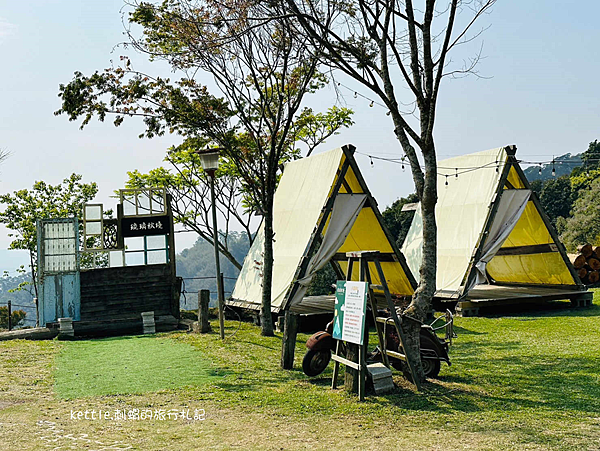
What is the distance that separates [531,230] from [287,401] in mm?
10332

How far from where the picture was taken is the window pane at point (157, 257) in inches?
568

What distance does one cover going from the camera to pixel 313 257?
12016mm

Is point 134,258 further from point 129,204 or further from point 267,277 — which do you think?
point 267,277

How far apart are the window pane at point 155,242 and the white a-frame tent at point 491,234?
643cm

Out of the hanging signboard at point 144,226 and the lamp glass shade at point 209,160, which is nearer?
the lamp glass shade at point 209,160

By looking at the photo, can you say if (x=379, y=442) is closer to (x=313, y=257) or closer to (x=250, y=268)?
(x=313, y=257)

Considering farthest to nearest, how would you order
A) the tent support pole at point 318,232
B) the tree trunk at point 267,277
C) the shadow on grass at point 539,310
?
the shadow on grass at point 539,310
the tent support pole at point 318,232
the tree trunk at point 267,277

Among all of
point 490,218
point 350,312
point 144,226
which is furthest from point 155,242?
point 350,312

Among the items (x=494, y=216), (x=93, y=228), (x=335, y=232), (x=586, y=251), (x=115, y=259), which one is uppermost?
(x=93, y=228)

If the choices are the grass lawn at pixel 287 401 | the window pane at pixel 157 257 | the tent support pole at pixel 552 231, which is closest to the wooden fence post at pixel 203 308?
the grass lawn at pixel 287 401

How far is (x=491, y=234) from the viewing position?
1374 cm

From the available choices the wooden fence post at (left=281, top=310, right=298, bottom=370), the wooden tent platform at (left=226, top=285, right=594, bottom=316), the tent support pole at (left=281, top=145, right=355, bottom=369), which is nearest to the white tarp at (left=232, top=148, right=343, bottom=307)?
the tent support pole at (left=281, top=145, right=355, bottom=369)

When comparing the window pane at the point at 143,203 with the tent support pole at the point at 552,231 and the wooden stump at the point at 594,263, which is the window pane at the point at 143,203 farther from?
the wooden stump at the point at 594,263

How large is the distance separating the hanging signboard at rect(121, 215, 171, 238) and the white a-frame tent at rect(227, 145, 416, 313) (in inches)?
90.4
